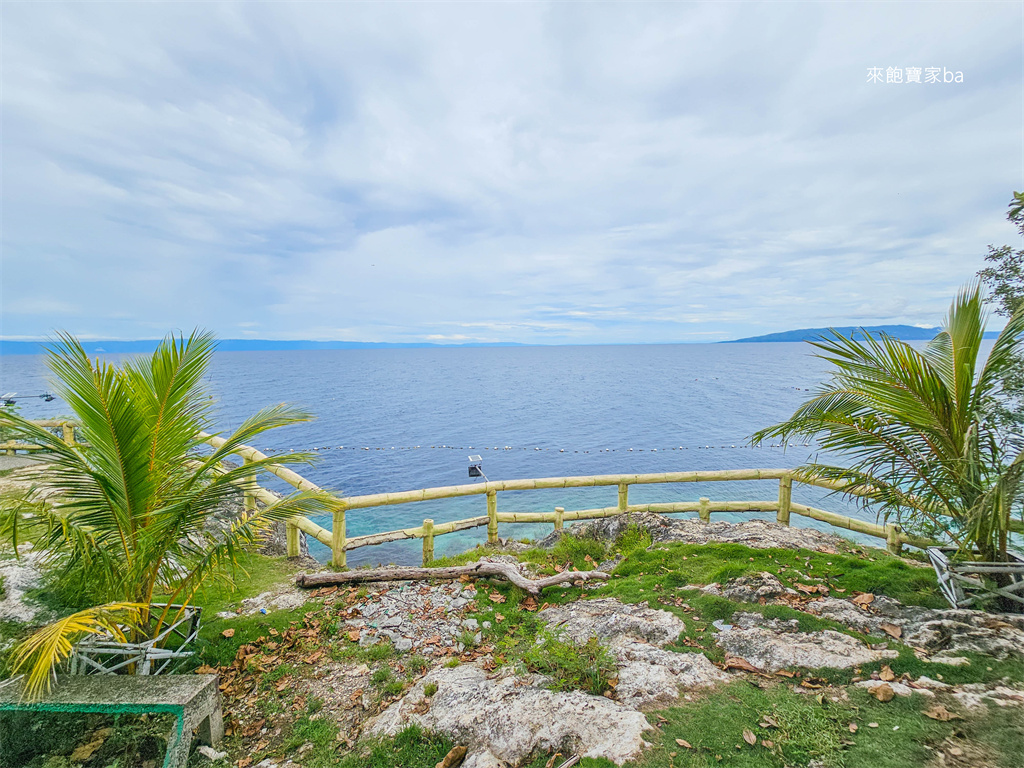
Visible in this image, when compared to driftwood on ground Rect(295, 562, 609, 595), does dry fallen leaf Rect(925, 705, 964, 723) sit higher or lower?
higher

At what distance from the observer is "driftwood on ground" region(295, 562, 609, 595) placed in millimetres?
5777

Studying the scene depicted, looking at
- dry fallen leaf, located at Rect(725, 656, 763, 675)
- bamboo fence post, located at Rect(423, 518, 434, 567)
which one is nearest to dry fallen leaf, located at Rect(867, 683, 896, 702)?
dry fallen leaf, located at Rect(725, 656, 763, 675)

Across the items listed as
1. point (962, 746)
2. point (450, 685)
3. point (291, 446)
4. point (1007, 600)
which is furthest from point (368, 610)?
point (291, 446)

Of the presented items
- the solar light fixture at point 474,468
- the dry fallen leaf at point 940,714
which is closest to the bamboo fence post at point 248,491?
the dry fallen leaf at point 940,714

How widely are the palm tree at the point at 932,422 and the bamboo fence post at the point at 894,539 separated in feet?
7.46

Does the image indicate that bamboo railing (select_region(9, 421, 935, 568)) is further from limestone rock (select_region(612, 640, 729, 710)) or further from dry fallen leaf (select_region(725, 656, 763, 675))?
limestone rock (select_region(612, 640, 729, 710))

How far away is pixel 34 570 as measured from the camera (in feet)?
17.3

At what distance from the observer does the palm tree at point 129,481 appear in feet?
10.8

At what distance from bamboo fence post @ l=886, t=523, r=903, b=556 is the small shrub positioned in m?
5.37

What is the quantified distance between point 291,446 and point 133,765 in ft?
84.9

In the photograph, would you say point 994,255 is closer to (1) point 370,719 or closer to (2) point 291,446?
(1) point 370,719

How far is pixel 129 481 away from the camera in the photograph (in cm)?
346

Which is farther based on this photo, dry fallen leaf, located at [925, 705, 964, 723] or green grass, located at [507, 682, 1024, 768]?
dry fallen leaf, located at [925, 705, 964, 723]

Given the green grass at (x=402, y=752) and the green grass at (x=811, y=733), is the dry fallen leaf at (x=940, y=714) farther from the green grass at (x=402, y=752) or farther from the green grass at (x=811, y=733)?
the green grass at (x=402, y=752)
